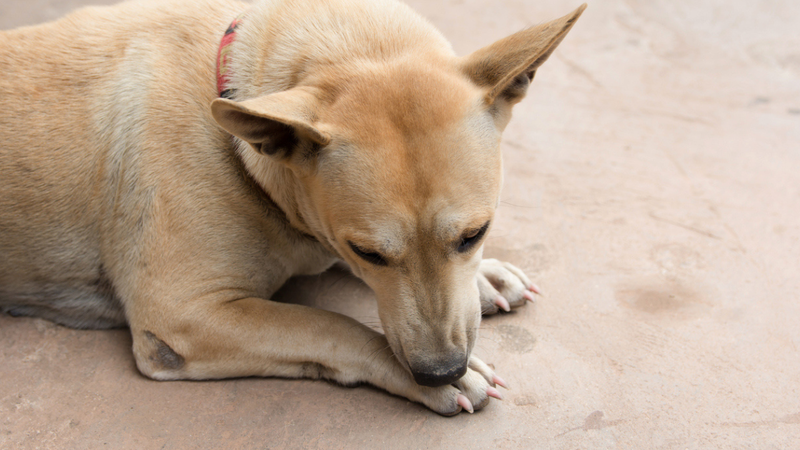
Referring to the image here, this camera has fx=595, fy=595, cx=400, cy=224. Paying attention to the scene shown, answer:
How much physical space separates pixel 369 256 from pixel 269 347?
666 millimetres

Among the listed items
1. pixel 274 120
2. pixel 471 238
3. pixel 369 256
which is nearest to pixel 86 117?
pixel 274 120

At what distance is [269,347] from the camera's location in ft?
8.27

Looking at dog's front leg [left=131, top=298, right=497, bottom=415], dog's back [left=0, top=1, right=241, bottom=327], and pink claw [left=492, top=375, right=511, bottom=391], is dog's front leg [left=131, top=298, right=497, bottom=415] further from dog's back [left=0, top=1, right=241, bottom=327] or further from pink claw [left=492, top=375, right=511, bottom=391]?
dog's back [left=0, top=1, right=241, bottom=327]

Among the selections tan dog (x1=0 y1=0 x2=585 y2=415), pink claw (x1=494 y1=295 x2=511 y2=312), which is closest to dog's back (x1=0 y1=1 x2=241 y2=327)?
tan dog (x1=0 y1=0 x2=585 y2=415)

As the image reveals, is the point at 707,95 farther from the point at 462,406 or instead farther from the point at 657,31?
the point at 462,406

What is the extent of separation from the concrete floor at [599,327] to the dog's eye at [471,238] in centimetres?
72

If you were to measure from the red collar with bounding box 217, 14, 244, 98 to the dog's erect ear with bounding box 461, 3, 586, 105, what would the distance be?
994 millimetres

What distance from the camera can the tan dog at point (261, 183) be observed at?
6.93ft

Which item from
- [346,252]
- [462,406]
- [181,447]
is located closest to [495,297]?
[462,406]

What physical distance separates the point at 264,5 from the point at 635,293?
2.33m

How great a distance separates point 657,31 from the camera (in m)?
6.29

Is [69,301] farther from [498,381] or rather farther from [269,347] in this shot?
[498,381]

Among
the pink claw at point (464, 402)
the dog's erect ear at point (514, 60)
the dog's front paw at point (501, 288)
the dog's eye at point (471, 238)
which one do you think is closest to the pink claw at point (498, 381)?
the pink claw at point (464, 402)

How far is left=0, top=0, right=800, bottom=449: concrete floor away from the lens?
2.37 meters
